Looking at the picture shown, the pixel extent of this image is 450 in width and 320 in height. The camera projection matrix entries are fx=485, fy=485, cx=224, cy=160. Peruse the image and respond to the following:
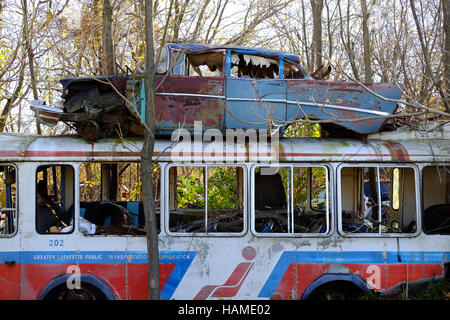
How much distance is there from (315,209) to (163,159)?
279 centimetres

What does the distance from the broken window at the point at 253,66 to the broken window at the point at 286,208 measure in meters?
1.45

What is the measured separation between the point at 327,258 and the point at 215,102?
2.48 meters

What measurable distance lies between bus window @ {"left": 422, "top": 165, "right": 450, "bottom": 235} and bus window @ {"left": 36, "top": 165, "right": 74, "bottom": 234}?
4.67 m

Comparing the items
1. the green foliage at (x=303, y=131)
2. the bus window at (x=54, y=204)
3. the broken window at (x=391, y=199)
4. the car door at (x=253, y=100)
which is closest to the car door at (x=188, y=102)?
the car door at (x=253, y=100)

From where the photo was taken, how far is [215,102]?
6488mm

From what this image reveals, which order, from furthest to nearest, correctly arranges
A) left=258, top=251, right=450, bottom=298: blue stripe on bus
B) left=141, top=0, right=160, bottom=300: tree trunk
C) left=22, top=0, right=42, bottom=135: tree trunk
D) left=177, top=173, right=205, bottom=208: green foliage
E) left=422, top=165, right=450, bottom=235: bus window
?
left=22, top=0, right=42, bottom=135: tree trunk → left=177, top=173, right=205, bottom=208: green foliage → left=422, top=165, right=450, bottom=235: bus window → left=258, top=251, right=450, bottom=298: blue stripe on bus → left=141, top=0, right=160, bottom=300: tree trunk

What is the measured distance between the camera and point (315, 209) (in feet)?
25.1

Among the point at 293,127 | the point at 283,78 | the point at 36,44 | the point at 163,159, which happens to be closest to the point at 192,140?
the point at 163,159

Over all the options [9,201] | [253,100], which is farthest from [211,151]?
[9,201]

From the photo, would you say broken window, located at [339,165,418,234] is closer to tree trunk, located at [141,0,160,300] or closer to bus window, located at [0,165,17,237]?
tree trunk, located at [141,0,160,300]

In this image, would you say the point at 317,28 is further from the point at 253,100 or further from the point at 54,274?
the point at 54,274

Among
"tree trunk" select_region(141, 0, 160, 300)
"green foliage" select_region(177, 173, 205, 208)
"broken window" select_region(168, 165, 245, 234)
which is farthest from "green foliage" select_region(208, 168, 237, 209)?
"tree trunk" select_region(141, 0, 160, 300)

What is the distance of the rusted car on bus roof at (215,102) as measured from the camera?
254 inches

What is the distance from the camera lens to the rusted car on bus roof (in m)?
6.45
